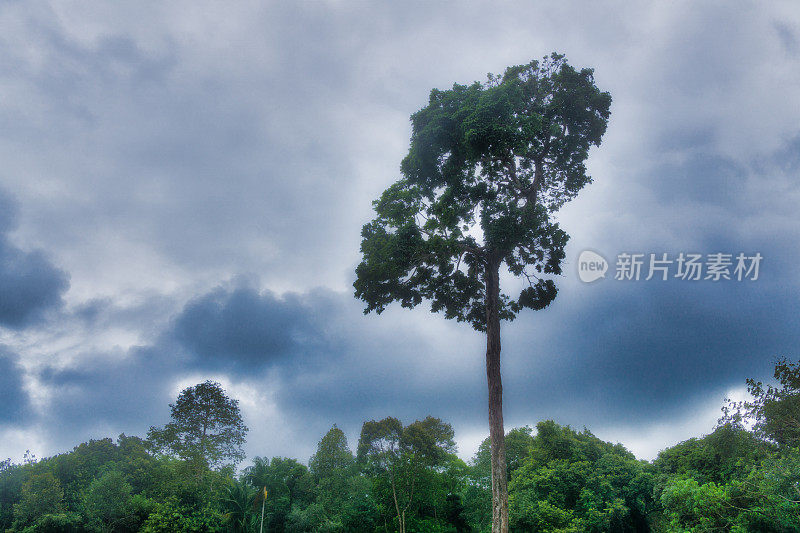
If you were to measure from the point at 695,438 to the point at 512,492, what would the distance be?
570 inches

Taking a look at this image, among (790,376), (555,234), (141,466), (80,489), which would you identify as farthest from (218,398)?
(790,376)

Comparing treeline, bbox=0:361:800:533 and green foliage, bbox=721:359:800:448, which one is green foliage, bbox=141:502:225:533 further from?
green foliage, bbox=721:359:800:448

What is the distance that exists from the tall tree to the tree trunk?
32 mm

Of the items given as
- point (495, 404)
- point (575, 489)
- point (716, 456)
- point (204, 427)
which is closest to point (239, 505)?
point (204, 427)

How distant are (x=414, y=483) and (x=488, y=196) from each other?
32.5 metres

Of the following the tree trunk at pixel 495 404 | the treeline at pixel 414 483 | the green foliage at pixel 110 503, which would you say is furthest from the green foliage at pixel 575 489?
A: the green foliage at pixel 110 503

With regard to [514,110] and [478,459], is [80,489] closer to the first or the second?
[478,459]

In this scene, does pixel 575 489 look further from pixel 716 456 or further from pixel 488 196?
pixel 488 196

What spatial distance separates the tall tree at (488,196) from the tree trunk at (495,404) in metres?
0.03

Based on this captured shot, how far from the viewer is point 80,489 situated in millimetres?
31469

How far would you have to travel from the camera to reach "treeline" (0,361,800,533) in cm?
2097

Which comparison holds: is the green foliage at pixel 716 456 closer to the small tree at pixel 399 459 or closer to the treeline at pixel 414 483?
the treeline at pixel 414 483

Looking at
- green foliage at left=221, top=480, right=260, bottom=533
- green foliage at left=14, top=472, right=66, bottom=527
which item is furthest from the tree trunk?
green foliage at left=221, top=480, right=260, bottom=533

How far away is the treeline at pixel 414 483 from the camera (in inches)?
826
